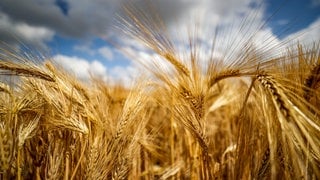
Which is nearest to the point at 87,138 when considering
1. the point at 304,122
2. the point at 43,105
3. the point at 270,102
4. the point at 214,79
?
the point at 43,105

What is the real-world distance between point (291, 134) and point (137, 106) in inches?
45.2

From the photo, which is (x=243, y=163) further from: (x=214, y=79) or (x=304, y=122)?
(x=304, y=122)

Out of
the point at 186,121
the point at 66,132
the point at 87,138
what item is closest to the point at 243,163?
the point at 186,121

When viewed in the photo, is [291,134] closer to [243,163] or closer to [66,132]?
[243,163]

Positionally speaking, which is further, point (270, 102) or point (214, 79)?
point (214, 79)

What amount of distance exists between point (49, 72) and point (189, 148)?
1378 millimetres

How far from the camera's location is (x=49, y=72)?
189cm

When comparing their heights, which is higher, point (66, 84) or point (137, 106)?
point (66, 84)

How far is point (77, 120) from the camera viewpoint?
1776 millimetres

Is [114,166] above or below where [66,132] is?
below

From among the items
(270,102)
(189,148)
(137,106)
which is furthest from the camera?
(189,148)

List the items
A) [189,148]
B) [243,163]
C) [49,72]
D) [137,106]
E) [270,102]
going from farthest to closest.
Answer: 1. [189,148]
2. [137,106]
3. [49,72]
4. [243,163]
5. [270,102]

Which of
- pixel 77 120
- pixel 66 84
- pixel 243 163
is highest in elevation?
pixel 66 84

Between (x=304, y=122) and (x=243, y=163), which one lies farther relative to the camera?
(x=243, y=163)
